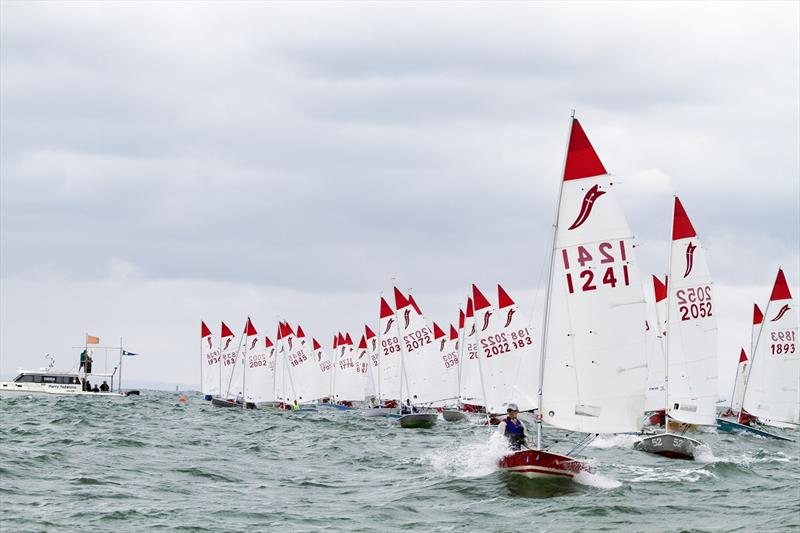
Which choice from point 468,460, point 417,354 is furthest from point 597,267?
point 417,354

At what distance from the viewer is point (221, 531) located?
771 inches

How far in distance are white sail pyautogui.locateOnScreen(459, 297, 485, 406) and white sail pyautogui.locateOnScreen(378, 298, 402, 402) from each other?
403cm

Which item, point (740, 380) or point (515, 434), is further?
point (740, 380)

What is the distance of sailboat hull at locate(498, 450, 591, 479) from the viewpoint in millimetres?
24047

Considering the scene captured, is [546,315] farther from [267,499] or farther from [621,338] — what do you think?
[267,499]

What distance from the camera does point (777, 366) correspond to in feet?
172

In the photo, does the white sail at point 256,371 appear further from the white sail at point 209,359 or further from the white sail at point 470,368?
Result: the white sail at point 470,368

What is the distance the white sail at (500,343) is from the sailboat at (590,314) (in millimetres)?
24119

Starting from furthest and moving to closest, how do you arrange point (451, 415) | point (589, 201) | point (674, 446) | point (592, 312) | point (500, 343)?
1. point (451, 415)
2. point (500, 343)
3. point (674, 446)
4. point (592, 312)
5. point (589, 201)

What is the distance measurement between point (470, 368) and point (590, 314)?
4117cm

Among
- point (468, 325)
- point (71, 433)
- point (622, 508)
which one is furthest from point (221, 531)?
point (468, 325)

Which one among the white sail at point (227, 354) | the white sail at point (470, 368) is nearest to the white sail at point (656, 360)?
the white sail at point (470, 368)

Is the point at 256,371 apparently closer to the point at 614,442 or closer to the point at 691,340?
the point at 614,442

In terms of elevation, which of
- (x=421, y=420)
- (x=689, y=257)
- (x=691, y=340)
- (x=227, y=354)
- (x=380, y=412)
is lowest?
(x=421, y=420)
